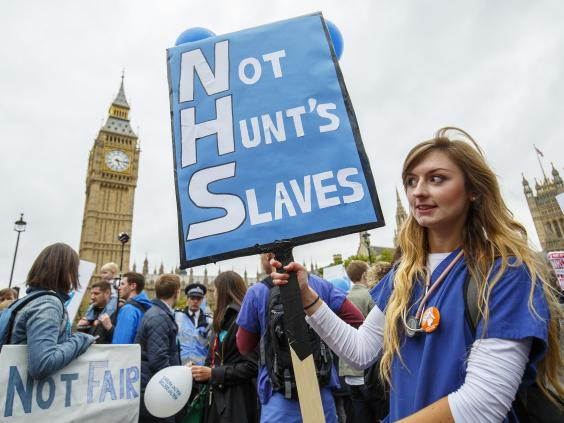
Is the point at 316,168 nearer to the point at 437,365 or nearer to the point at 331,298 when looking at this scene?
the point at 437,365

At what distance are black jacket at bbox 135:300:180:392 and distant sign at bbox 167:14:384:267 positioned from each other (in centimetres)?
250

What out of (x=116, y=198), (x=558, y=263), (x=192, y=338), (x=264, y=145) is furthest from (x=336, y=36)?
(x=116, y=198)

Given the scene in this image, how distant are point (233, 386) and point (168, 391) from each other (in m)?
0.57

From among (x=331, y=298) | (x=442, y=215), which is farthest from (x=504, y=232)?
(x=331, y=298)

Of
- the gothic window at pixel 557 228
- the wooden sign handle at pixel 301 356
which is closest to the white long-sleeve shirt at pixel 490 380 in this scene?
the wooden sign handle at pixel 301 356

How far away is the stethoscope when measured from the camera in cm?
130

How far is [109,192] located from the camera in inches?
2491

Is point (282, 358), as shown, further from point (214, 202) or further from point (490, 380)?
point (490, 380)

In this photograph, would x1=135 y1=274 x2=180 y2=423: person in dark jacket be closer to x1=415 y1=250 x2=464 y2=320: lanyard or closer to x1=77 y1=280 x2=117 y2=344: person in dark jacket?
x1=77 y1=280 x2=117 y2=344: person in dark jacket

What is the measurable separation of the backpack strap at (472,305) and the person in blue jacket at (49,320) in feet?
8.80

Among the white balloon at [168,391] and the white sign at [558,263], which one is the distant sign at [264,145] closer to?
the white balloon at [168,391]

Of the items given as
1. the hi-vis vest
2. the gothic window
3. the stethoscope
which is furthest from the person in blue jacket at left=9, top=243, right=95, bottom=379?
the gothic window

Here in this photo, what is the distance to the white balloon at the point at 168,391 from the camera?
312 centimetres

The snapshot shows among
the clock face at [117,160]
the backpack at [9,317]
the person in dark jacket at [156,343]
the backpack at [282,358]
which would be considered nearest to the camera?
the backpack at [282,358]
